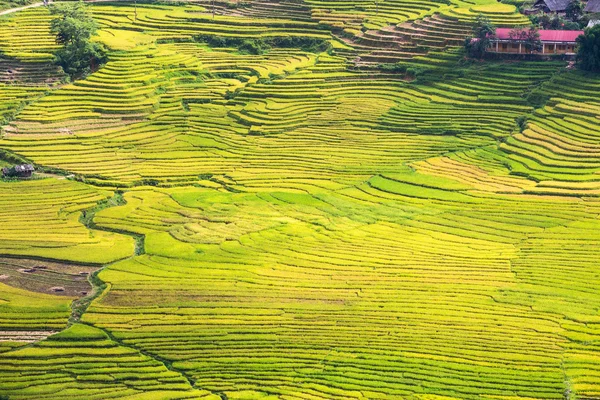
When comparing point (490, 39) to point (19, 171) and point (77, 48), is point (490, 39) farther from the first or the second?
point (19, 171)

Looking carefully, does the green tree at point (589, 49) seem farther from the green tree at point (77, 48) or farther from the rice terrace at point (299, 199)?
the green tree at point (77, 48)

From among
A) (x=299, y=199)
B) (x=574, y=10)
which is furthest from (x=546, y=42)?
(x=299, y=199)

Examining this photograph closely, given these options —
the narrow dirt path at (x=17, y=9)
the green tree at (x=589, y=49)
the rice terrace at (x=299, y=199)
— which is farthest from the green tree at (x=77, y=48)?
the green tree at (x=589, y=49)

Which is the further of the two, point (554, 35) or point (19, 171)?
point (554, 35)

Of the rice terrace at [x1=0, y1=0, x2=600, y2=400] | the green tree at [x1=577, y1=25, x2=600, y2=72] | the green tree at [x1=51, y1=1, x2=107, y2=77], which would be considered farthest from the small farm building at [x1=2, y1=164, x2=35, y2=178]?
the green tree at [x1=577, y1=25, x2=600, y2=72]

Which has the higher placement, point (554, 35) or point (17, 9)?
point (17, 9)
